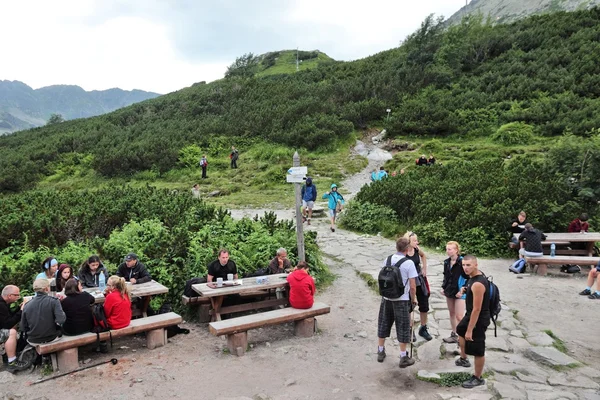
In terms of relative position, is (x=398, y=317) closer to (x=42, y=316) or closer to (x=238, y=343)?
(x=238, y=343)

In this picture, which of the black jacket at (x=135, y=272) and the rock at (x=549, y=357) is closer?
the rock at (x=549, y=357)

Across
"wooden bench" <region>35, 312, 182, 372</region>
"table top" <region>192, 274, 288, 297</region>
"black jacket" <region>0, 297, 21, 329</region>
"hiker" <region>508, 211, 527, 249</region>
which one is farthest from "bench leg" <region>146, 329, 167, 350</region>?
"hiker" <region>508, 211, 527, 249</region>

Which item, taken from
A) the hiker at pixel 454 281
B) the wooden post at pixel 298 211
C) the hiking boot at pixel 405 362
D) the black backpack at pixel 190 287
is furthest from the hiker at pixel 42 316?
the hiker at pixel 454 281

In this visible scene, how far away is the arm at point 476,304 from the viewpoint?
15.3 ft

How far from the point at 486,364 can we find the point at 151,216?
7646 millimetres

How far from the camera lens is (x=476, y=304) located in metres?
4.67

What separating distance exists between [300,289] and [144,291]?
2331 millimetres

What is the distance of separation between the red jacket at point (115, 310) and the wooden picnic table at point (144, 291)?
1.30 ft

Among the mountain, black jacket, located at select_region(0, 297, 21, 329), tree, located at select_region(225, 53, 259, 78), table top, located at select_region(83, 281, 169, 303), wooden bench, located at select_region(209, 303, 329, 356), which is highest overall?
the mountain

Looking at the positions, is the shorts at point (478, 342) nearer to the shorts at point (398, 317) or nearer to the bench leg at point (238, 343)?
the shorts at point (398, 317)

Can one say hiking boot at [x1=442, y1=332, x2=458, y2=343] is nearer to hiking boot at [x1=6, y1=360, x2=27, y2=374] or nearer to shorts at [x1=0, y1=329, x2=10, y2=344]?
hiking boot at [x1=6, y1=360, x2=27, y2=374]

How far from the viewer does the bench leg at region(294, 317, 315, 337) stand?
6.55 metres

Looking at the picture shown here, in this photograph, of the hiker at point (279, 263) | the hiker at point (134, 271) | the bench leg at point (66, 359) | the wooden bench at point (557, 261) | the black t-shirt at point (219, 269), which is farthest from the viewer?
the wooden bench at point (557, 261)

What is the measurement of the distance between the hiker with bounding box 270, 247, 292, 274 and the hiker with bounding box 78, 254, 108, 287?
2.75m
